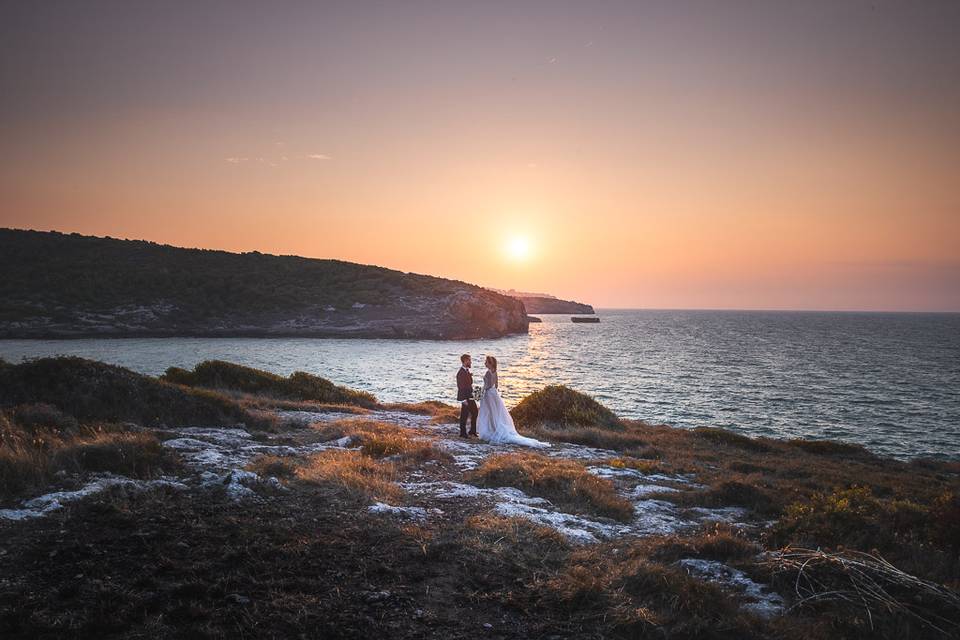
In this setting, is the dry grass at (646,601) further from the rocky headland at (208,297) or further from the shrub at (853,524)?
the rocky headland at (208,297)

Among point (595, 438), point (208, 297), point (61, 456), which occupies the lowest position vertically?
point (595, 438)

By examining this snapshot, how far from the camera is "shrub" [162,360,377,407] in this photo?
80.5 feet

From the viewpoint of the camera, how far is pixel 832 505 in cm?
844

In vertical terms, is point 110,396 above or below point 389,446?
above

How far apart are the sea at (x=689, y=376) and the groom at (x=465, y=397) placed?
15828 mm

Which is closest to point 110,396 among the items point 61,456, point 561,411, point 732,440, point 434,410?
point 61,456

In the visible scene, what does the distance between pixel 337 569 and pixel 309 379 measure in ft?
75.0

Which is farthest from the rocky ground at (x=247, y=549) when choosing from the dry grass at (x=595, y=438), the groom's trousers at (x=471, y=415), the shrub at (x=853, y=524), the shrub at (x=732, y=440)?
the shrub at (x=732, y=440)

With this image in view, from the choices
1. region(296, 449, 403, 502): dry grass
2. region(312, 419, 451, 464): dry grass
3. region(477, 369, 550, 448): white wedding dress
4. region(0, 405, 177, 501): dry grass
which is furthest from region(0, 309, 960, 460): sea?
region(0, 405, 177, 501): dry grass

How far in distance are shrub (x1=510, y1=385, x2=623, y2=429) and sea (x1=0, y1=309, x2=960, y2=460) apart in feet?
33.7

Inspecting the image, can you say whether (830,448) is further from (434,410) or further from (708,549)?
(708,549)

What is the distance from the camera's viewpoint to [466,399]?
18.0 meters

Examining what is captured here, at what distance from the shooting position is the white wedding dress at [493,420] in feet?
56.6

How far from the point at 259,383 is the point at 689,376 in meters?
45.2
